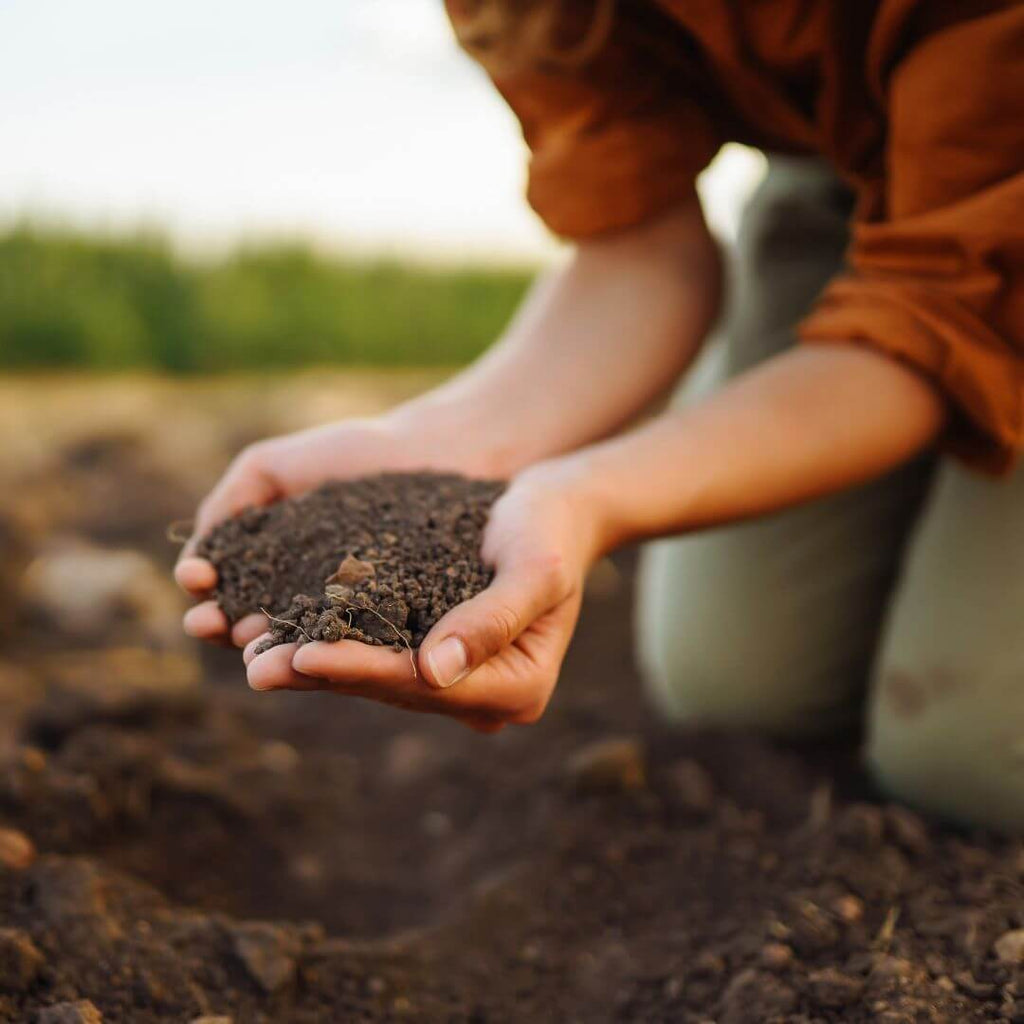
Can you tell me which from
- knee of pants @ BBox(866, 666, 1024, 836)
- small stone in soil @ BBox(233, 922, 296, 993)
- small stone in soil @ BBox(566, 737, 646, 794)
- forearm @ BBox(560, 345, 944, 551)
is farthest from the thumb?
knee of pants @ BBox(866, 666, 1024, 836)

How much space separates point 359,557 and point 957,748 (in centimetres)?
99

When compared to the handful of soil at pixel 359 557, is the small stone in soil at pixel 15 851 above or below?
below

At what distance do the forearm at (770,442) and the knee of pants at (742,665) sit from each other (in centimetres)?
59

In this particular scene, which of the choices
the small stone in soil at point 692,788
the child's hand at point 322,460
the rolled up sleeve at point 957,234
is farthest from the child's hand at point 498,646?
the small stone in soil at point 692,788

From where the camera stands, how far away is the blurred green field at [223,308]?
4.31 metres

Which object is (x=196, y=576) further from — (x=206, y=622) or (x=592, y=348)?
(x=592, y=348)

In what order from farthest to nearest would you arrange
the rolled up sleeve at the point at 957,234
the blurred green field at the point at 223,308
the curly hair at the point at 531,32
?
1. the blurred green field at the point at 223,308
2. the curly hair at the point at 531,32
3. the rolled up sleeve at the point at 957,234

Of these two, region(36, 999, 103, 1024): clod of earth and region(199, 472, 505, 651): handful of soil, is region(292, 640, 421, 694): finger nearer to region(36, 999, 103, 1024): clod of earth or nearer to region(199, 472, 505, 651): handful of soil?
region(199, 472, 505, 651): handful of soil

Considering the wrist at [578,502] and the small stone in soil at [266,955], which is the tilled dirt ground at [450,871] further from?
the wrist at [578,502]

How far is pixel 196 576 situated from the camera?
1176 mm

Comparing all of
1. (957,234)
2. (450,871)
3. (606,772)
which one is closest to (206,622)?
(450,871)

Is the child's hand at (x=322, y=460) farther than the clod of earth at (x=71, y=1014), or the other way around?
the child's hand at (x=322, y=460)

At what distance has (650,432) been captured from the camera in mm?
1330

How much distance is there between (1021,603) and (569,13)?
1.07m
